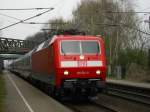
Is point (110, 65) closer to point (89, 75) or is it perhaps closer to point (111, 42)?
point (111, 42)

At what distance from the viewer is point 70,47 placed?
19.8 metres

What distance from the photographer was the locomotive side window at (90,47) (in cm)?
1984

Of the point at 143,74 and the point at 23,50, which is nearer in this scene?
the point at 143,74

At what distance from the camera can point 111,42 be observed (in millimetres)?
58875

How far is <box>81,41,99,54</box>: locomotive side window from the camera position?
781 inches

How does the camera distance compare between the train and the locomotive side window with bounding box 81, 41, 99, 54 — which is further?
the locomotive side window with bounding box 81, 41, 99, 54

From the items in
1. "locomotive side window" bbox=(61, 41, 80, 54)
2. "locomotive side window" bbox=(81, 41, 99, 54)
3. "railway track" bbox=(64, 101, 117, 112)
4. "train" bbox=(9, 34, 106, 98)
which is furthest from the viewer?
"locomotive side window" bbox=(81, 41, 99, 54)

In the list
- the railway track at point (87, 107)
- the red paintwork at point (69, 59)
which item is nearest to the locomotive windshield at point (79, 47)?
the red paintwork at point (69, 59)

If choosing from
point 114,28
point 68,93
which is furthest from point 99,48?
point 114,28

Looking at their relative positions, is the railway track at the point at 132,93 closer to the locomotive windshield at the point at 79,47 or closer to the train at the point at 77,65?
the train at the point at 77,65

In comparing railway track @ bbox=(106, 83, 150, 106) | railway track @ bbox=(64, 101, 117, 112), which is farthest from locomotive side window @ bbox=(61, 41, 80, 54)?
railway track @ bbox=(106, 83, 150, 106)

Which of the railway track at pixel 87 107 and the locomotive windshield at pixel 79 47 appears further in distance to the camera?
the locomotive windshield at pixel 79 47

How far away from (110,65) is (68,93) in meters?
A: 32.1

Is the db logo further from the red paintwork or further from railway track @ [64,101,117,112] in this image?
railway track @ [64,101,117,112]
